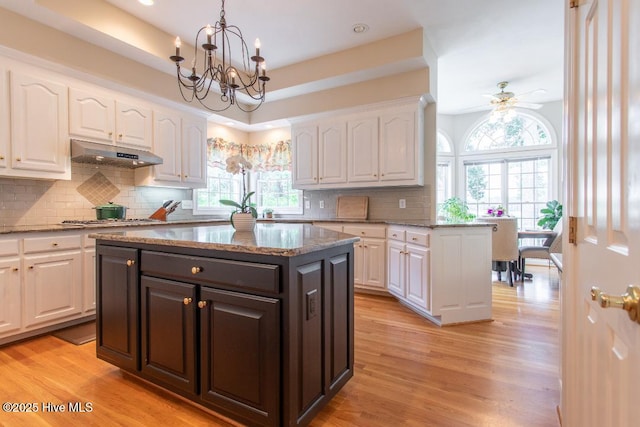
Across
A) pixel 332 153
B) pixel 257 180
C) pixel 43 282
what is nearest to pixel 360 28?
pixel 332 153

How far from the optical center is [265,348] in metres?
1.41

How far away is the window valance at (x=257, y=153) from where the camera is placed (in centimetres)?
507

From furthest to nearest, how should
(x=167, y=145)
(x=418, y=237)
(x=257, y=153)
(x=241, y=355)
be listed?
(x=257, y=153)
(x=167, y=145)
(x=418, y=237)
(x=241, y=355)

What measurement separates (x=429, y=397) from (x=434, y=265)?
1360mm

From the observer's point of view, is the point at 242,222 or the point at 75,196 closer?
the point at 242,222

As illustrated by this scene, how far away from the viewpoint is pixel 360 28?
3420mm

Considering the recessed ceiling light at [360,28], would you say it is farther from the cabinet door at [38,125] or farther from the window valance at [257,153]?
the cabinet door at [38,125]

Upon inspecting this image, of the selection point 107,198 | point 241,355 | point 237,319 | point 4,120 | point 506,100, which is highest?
point 506,100

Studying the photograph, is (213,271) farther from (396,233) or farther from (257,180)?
(257,180)

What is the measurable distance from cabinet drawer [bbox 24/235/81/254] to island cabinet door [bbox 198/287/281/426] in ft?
6.71

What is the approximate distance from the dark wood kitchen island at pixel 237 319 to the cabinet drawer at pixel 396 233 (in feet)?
5.78

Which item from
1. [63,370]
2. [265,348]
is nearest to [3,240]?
[63,370]

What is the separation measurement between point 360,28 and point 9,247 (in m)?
3.80

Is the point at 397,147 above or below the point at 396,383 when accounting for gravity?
above
